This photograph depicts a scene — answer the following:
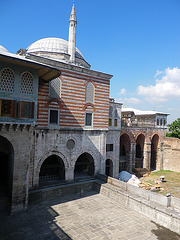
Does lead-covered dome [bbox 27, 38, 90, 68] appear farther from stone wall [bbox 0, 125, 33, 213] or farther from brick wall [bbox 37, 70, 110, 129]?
stone wall [bbox 0, 125, 33, 213]

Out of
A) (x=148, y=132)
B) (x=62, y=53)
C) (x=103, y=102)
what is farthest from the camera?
(x=148, y=132)

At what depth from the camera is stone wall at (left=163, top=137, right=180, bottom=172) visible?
90.4 feet

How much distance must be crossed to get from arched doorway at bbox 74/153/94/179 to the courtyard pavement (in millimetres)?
4383

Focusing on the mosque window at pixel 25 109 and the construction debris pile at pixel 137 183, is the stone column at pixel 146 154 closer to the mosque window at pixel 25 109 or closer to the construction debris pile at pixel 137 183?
the construction debris pile at pixel 137 183

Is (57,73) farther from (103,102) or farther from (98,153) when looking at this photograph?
(98,153)

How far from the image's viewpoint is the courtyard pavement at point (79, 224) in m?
8.33

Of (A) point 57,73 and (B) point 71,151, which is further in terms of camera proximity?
(B) point 71,151

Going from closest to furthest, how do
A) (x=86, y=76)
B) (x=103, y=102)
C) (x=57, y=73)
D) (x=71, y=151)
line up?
(x=57, y=73) < (x=71, y=151) < (x=86, y=76) < (x=103, y=102)

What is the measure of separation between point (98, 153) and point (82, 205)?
213 inches

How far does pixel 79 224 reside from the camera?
930 centimetres

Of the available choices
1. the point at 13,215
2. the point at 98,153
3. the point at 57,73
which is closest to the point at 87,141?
the point at 98,153

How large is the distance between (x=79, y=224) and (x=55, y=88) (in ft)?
31.5

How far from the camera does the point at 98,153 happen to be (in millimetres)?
16016

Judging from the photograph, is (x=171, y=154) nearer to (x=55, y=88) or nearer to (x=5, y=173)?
(x=55, y=88)
